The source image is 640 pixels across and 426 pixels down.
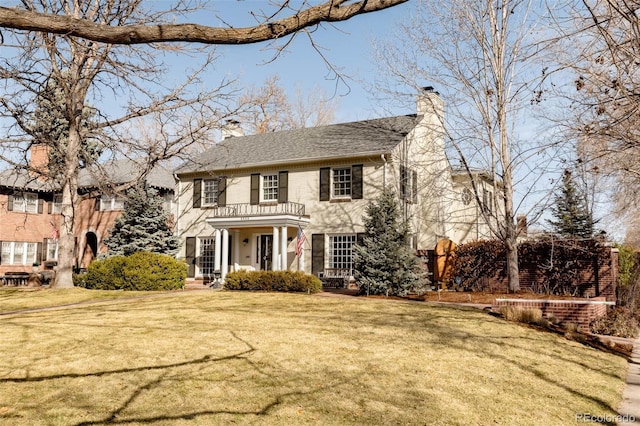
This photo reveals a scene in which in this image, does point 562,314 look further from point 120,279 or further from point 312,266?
point 120,279

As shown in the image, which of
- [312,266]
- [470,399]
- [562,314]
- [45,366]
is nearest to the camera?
[470,399]

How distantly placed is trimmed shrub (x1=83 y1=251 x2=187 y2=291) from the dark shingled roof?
5052mm

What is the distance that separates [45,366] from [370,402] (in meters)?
4.61

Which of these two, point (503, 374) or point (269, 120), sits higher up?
point (269, 120)

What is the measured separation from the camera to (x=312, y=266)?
2417cm

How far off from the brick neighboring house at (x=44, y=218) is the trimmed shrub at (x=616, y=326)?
78.9 ft

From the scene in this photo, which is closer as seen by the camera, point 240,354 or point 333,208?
point 240,354

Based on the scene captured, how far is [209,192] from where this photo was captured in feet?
91.9

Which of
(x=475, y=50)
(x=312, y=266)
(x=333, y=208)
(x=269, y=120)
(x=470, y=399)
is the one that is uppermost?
(x=269, y=120)

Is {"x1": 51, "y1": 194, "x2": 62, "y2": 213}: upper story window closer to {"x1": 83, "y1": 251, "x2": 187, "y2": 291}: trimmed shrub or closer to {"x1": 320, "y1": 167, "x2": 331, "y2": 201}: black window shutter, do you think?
{"x1": 83, "y1": 251, "x2": 187, "y2": 291}: trimmed shrub

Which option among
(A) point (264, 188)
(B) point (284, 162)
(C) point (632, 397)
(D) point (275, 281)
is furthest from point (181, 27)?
(A) point (264, 188)

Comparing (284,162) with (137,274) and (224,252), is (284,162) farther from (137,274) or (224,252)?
(137,274)

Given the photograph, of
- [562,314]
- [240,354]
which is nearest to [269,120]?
[562,314]

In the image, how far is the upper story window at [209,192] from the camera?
27812 mm
